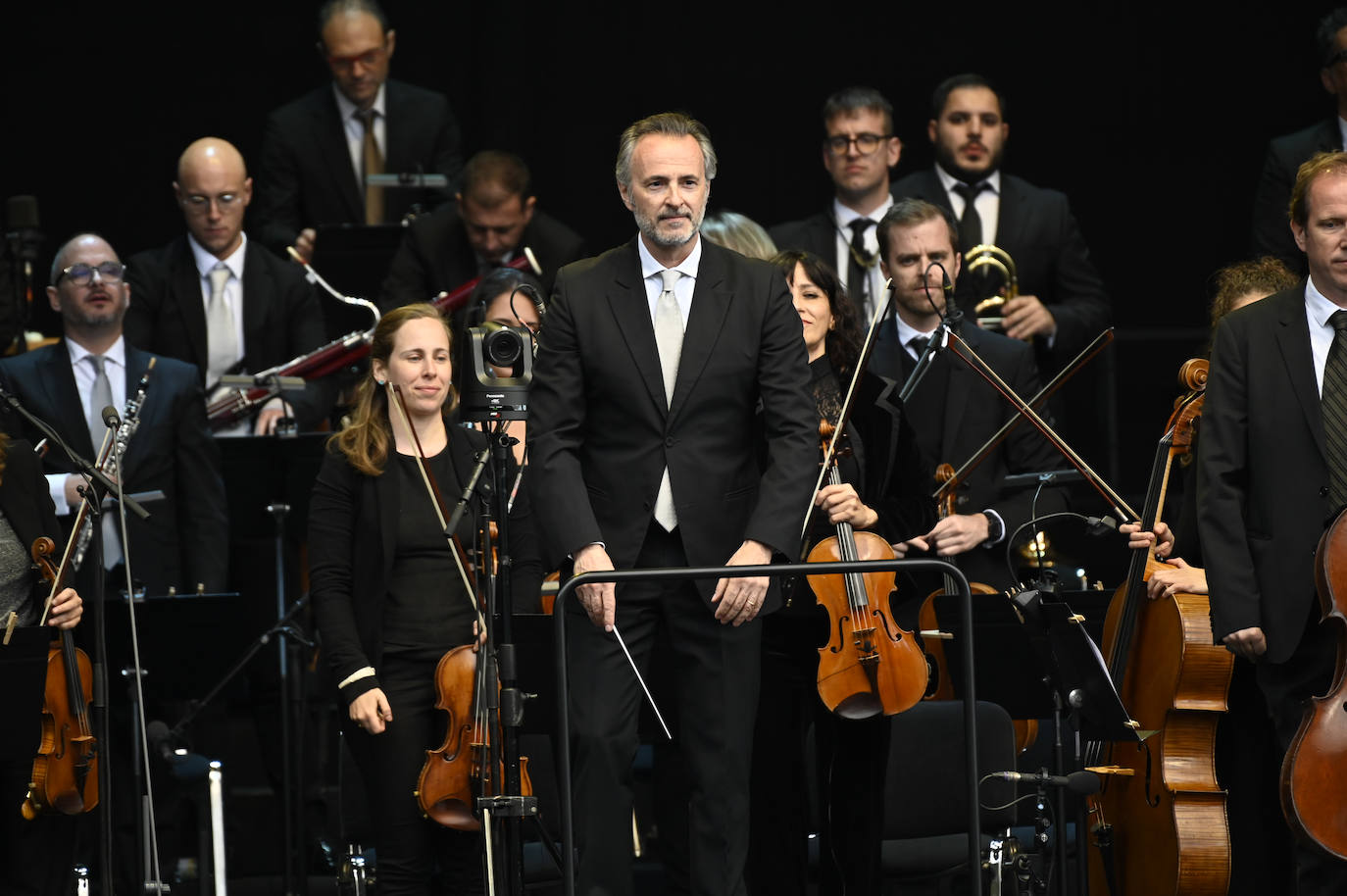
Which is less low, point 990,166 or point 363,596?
point 990,166

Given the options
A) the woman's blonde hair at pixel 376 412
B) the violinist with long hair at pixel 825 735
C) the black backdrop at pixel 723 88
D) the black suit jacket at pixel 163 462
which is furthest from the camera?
the black backdrop at pixel 723 88

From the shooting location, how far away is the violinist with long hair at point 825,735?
421cm

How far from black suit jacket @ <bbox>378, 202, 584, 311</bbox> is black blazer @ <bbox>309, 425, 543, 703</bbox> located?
1.64 meters

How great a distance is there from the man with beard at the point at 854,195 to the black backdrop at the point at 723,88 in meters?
1.68

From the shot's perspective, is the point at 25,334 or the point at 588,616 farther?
the point at 25,334

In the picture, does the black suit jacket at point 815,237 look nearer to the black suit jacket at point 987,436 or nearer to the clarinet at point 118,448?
the black suit jacket at point 987,436

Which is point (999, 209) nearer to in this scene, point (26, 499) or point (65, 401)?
point (65, 401)

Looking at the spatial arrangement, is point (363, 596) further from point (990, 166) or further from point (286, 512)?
point (990, 166)

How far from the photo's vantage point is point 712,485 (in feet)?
12.4

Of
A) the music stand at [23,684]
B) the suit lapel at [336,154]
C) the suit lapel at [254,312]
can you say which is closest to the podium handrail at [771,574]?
the music stand at [23,684]

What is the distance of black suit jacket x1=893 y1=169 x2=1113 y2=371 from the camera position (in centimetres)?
610

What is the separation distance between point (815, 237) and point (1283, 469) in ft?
7.53

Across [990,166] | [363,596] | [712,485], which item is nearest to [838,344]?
[712,485]

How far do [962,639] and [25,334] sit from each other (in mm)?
4230
